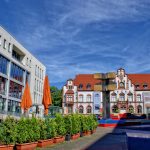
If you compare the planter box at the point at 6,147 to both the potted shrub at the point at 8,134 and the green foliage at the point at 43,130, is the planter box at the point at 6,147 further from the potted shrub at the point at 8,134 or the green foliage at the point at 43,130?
the green foliage at the point at 43,130

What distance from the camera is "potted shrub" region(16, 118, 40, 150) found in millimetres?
13422

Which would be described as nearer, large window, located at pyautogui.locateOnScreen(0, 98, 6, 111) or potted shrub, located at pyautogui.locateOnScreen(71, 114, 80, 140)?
potted shrub, located at pyautogui.locateOnScreen(71, 114, 80, 140)

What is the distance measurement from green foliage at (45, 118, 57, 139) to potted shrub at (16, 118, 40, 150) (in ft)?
5.48

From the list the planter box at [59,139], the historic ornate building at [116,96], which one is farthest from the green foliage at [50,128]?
the historic ornate building at [116,96]

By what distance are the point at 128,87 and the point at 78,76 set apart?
53.8 ft

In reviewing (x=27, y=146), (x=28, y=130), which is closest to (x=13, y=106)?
(x=28, y=130)

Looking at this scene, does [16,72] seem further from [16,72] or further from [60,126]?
[60,126]

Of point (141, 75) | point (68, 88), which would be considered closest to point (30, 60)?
point (68, 88)

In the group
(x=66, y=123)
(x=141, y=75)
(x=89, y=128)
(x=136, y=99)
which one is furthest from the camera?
(x=141, y=75)

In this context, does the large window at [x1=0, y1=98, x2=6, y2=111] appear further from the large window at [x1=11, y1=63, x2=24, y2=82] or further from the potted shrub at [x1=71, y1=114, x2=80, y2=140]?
the potted shrub at [x1=71, y1=114, x2=80, y2=140]

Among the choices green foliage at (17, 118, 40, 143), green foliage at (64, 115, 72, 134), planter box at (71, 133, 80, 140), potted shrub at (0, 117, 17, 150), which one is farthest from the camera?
planter box at (71, 133, 80, 140)

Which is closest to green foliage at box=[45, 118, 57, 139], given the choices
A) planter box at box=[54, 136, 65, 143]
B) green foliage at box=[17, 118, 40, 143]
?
planter box at box=[54, 136, 65, 143]

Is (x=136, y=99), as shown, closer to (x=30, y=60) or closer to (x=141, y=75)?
(x=141, y=75)

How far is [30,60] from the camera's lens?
199 ft
